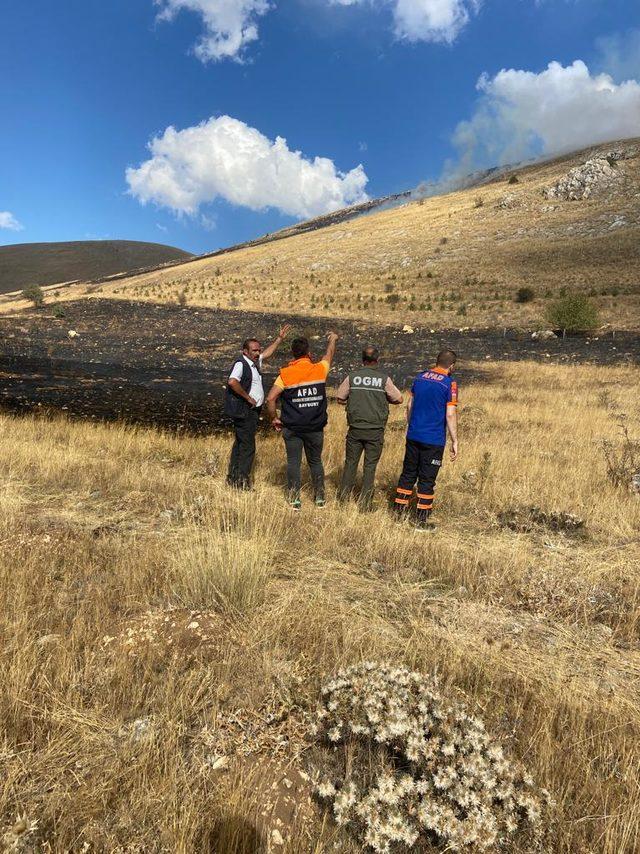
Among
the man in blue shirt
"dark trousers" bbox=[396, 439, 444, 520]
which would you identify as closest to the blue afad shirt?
the man in blue shirt

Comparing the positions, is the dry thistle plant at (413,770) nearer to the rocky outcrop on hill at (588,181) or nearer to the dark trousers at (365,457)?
the dark trousers at (365,457)

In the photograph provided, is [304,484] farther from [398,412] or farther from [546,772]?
[398,412]

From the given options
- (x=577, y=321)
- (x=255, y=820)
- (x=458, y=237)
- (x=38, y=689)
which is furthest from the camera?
(x=458, y=237)

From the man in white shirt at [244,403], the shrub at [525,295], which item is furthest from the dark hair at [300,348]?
the shrub at [525,295]

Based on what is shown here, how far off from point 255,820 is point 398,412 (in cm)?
1092

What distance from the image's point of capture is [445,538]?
196 inches

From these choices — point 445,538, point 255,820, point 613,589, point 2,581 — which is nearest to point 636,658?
point 613,589

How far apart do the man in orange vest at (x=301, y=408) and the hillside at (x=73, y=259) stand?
11431cm

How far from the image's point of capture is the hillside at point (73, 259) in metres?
110

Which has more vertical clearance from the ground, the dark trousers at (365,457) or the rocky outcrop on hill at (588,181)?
the rocky outcrop on hill at (588,181)

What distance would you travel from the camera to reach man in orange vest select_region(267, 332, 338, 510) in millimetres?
5633

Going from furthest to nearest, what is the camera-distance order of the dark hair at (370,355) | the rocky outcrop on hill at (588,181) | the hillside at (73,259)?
1. the hillside at (73,259)
2. the rocky outcrop on hill at (588,181)
3. the dark hair at (370,355)

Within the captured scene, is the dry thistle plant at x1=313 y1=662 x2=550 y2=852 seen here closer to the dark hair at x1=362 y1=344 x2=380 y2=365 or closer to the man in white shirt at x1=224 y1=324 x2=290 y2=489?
the dark hair at x1=362 y1=344 x2=380 y2=365

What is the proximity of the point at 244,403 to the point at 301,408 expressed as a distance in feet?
2.77
